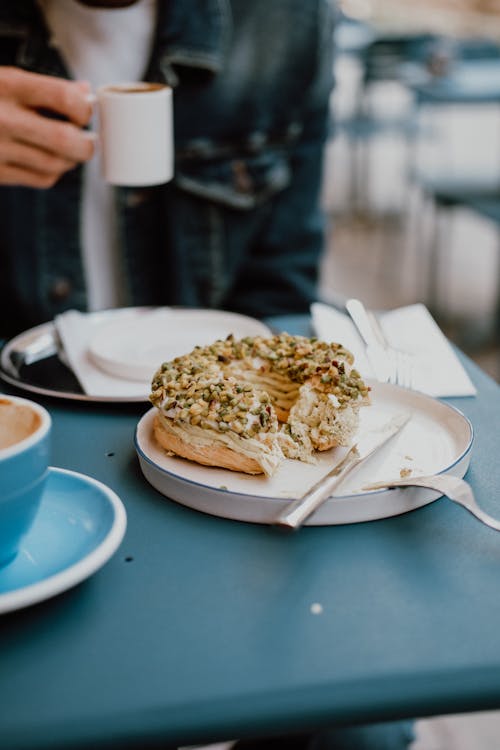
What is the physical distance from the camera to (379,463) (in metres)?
0.81

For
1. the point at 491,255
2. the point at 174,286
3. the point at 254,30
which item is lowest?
the point at 491,255

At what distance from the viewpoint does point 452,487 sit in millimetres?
733

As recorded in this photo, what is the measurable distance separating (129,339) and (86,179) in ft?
2.12

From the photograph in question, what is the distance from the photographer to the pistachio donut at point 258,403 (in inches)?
30.7

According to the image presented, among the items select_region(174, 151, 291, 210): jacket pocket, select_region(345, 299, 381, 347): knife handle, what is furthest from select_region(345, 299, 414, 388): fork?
select_region(174, 151, 291, 210): jacket pocket

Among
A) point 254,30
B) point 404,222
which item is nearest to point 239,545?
point 254,30

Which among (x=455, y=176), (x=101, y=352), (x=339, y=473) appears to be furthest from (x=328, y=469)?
(x=455, y=176)

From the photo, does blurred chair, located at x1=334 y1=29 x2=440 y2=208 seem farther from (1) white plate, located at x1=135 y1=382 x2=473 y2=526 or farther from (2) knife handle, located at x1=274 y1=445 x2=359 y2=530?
(2) knife handle, located at x1=274 y1=445 x2=359 y2=530

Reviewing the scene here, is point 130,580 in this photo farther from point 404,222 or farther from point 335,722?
point 404,222

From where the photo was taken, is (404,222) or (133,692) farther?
(404,222)

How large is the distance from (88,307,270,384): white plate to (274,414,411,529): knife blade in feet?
0.98

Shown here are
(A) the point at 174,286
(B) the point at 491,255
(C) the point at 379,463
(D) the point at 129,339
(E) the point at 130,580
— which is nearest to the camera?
(E) the point at 130,580

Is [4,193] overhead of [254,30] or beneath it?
beneath

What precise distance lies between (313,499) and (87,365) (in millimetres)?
445
